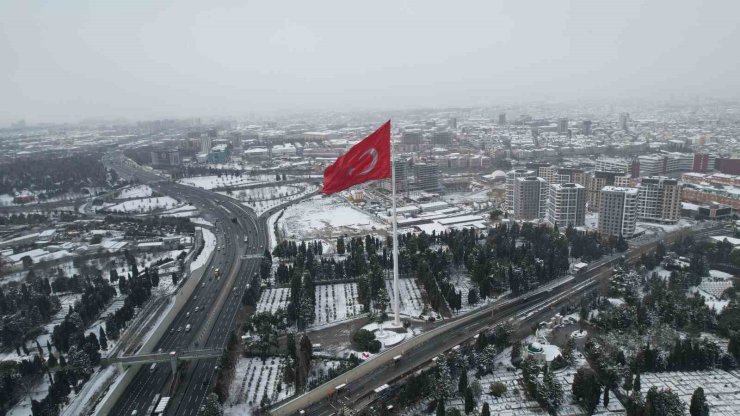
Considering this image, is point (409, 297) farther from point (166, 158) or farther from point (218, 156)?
point (166, 158)

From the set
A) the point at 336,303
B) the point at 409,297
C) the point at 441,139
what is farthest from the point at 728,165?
the point at 336,303

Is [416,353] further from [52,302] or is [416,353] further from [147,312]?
[52,302]

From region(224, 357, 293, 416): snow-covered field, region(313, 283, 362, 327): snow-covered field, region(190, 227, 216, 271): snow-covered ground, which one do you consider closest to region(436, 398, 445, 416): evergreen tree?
region(224, 357, 293, 416): snow-covered field

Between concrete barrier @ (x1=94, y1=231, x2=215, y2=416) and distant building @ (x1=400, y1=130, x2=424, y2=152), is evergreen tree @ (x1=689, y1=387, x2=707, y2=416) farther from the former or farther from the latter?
distant building @ (x1=400, y1=130, x2=424, y2=152)

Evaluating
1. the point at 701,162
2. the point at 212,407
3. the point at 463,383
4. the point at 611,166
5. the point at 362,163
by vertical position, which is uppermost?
the point at 362,163

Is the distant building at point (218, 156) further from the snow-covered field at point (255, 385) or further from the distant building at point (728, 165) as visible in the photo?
the distant building at point (728, 165)

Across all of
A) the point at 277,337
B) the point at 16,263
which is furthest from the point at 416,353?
the point at 16,263
